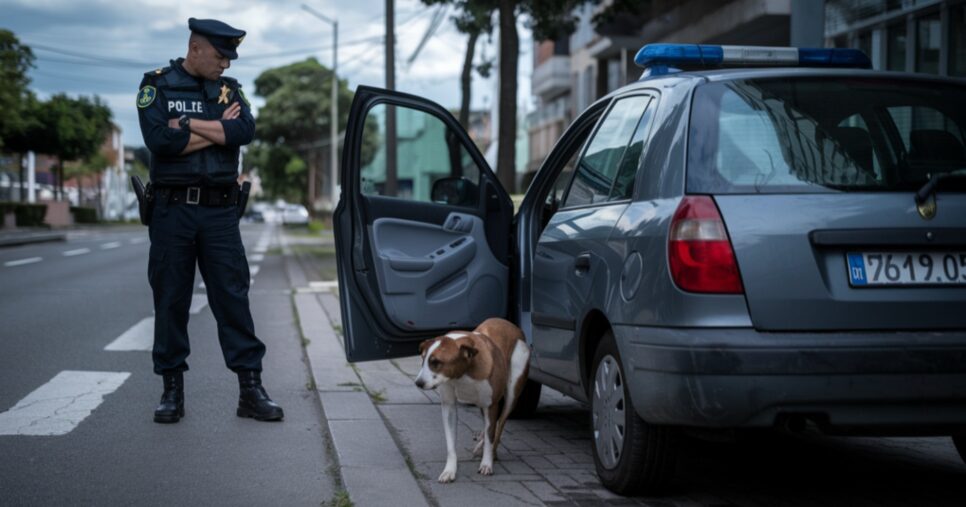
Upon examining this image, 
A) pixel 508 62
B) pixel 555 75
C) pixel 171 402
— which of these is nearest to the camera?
pixel 171 402

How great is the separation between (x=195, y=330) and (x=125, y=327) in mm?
664

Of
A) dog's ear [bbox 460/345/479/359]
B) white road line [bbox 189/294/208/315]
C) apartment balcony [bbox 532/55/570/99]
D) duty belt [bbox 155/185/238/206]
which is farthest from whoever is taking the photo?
apartment balcony [bbox 532/55/570/99]

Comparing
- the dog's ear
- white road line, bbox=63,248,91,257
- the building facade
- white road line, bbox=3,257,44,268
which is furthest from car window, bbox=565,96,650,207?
white road line, bbox=63,248,91,257

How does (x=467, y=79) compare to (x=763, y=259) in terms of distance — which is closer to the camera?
(x=763, y=259)

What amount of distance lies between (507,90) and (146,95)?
13802mm

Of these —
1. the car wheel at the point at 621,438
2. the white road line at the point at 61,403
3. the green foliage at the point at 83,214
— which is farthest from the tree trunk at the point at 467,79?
the green foliage at the point at 83,214

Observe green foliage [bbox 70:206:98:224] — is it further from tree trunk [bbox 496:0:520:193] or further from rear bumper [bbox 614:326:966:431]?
rear bumper [bbox 614:326:966:431]

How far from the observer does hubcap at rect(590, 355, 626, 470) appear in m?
4.67

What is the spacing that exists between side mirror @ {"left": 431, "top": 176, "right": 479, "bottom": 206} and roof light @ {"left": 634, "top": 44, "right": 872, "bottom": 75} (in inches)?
59.2

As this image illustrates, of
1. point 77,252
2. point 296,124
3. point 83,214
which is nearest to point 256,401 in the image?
point 77,252

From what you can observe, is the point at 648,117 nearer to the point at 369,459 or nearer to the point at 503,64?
the point at 369,459

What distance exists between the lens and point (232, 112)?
628 centimetres

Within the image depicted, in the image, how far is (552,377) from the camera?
5617 mm

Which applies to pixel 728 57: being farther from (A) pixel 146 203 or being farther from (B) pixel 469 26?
(B) pixel 469 26
